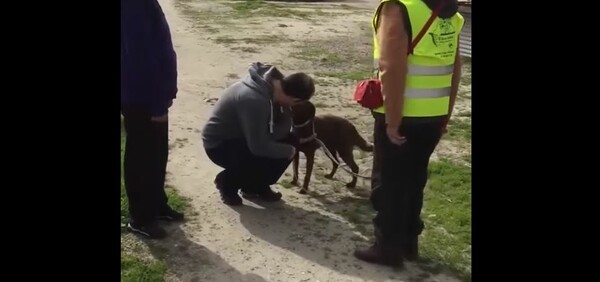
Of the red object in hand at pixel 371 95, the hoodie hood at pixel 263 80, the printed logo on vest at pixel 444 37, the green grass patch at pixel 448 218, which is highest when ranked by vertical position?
the printed logo on vest at pixel 444 37

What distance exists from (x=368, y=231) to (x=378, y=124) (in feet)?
3.96

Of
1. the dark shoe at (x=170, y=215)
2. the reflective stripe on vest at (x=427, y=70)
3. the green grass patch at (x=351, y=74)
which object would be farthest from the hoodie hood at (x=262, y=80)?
the green grass patch at (x=351, y=74)

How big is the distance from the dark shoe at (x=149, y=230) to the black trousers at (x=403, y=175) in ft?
4.82

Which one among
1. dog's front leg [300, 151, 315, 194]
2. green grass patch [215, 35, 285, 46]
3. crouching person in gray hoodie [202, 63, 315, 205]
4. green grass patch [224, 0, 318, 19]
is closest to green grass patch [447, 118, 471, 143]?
dog's front leg [300, 151, 315, 194]

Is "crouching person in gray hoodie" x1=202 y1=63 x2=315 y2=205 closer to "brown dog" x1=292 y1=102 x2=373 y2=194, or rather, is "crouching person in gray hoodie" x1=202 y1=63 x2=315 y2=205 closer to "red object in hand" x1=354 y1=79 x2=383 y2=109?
"brown dog" x1=292 y1=102 x2=373 y2=194

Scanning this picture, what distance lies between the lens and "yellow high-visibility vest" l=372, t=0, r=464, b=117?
14.5ft

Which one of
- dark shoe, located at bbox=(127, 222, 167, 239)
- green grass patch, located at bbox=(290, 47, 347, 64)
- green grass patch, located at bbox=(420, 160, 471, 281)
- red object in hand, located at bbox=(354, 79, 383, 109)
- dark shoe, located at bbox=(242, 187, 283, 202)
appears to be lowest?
green grass patch, located at bbox=(290, 47, 347, 64)

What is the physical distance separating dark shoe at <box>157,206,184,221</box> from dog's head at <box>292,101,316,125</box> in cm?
116

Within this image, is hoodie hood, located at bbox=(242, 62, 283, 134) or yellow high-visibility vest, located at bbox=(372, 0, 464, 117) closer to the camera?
yellow high-visibility vest, located at bbox=(372, 0, 464, 117)

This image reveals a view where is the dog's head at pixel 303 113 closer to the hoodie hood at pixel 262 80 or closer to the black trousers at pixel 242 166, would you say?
the black trousers at pixel 242 166

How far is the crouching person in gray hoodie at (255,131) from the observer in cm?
550

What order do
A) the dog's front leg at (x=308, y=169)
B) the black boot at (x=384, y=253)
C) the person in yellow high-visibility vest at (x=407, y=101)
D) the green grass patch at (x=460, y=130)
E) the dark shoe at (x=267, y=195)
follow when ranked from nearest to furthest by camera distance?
the person in yellow high-visibility vest at (x=407, y=101) < the black boot at (x=384, y=253) < the dark shoe at (x=267, y=195) < the dog's front leg at (x=308, y=169) < the green grass patch at (x=460, y=130)
